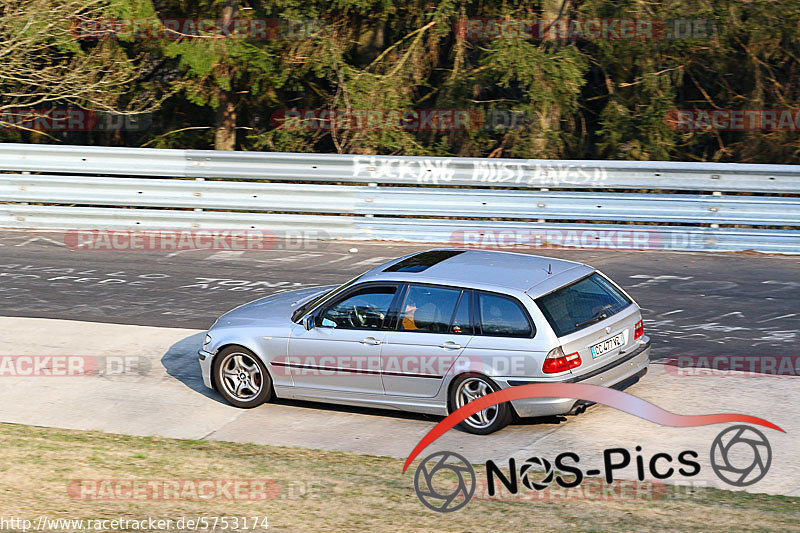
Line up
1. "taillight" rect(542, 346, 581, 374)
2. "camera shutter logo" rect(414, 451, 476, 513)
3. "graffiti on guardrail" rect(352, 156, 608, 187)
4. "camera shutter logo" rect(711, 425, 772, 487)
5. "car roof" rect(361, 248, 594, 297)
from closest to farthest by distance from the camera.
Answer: "camera shutter logo" rect(414, 451, 476, 513)
"camera shutter logo" rect(711, 425, 772, 487)
"taillight" rect(542, 346, 581, 374)
"car roof" rect(361, 248, 594, 297)
"graffiti on guardrail" rect(352, 156, 608, 187)

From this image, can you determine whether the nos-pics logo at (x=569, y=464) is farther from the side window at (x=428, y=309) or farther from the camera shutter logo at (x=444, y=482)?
the side window at (x=428, y=309)

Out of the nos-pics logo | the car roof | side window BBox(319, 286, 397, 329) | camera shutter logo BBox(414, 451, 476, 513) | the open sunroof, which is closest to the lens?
camera shutter logo BBox(414, 451, 476, 513)

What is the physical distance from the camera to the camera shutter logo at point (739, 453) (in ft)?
22.8

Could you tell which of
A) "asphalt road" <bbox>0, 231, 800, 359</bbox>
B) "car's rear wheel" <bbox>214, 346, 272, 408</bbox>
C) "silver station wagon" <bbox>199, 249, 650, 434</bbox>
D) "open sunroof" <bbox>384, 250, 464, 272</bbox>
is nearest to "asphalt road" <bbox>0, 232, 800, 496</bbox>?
"asphalt road" <bbox>0, 231, 800, 359</bbox>

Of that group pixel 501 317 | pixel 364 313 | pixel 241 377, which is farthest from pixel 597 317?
pixel 241 377

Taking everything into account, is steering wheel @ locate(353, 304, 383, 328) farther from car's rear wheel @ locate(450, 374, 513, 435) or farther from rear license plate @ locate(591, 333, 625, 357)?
rear license plate @ locate(591, 333, 625, 357)

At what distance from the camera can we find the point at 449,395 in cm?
820

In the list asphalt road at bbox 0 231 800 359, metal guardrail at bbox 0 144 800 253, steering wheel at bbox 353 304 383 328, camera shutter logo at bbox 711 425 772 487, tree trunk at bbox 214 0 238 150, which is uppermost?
tree trunk at bbox 214 0 238 150

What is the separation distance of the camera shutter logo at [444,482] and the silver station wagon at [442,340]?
76 centimetres

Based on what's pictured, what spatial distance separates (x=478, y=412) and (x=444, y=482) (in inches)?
50.8

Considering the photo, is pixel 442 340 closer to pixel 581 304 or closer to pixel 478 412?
pixel 478 412

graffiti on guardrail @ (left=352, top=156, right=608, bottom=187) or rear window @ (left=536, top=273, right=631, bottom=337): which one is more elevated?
graffiti on guardrail @ (left=352, top=156, right=608, bottom=187)

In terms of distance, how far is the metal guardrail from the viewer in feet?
47.7

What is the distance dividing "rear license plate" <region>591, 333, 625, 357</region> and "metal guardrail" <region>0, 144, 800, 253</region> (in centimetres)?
674
